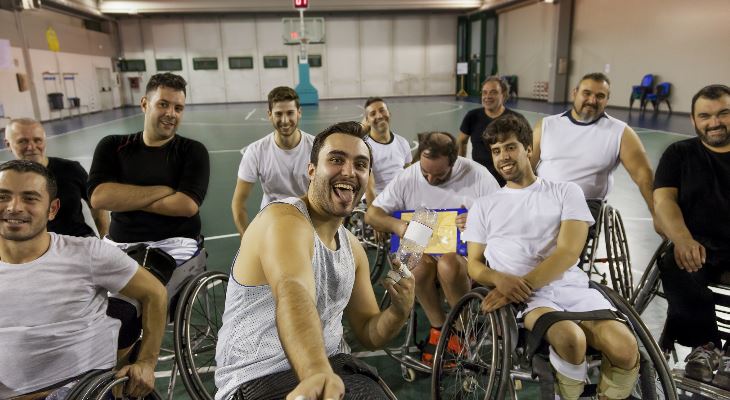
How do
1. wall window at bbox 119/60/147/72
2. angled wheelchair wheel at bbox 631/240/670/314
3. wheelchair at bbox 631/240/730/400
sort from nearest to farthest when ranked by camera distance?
wheelchair at bbox 631/240/730/400, angled wheelchair wheel at bbox 631/240/670/314, wall window at bbox 119/60/147/72

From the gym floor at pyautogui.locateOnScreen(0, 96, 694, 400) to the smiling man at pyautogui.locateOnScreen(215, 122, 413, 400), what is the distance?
1.06 m

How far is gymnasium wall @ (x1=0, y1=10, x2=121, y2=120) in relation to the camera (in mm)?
14672

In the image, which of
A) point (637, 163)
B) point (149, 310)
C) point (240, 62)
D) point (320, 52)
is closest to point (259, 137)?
point (637, 163)

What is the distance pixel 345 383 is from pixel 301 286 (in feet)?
1.45

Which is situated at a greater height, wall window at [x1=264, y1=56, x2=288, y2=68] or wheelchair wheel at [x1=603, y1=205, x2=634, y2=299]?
wall window at [x1=264, y1=56, x2=288, y2=68]

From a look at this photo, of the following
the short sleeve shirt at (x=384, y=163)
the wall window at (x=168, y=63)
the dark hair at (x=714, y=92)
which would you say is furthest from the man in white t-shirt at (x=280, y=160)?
the wall window at (x=168, y=63)

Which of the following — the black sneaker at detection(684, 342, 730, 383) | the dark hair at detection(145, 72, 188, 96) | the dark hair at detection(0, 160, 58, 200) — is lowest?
the black sneaker at detection(684, 342, 730, 383)

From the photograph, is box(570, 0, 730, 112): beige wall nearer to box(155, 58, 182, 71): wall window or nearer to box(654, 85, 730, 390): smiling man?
box(654, 85, 730, 390): smiling man

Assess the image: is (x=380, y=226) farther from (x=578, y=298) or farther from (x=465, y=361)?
(x=578, y=298)

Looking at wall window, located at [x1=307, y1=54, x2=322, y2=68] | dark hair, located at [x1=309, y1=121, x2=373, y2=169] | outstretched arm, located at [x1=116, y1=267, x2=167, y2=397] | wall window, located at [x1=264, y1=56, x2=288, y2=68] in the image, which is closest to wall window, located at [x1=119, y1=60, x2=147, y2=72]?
wall window, located at [x1=264, y1=56, x2=288, y2=68]

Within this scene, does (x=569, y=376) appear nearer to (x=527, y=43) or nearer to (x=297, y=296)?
(x=297, y=296)

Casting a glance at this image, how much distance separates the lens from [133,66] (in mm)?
22750

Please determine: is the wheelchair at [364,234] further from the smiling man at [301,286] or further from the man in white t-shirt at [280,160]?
the smiling man at [301,286]

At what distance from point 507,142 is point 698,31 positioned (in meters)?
14.1
